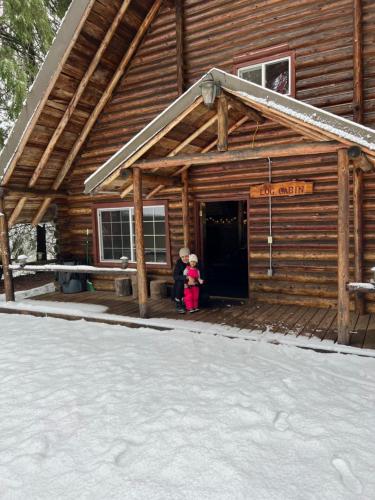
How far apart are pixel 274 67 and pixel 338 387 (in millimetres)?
7067

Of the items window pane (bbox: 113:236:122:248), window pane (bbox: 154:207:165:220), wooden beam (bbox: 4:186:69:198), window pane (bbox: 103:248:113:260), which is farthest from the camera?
window pane (bbox: 103:248:113:260)

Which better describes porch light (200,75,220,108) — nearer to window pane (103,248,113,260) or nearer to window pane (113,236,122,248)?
window pane (113,236,122,248)

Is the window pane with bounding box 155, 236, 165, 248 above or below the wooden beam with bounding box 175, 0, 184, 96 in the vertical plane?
below

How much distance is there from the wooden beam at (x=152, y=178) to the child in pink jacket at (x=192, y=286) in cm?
187

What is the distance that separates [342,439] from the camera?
3.61 meters

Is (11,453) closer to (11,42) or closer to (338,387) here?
(338,387)

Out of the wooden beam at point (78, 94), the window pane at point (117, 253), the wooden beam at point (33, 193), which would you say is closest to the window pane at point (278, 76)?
the wooden beam at point (78, 94)

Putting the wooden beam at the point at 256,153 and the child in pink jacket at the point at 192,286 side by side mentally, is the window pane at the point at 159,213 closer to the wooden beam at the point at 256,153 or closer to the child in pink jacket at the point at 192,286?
the child in pink jacket at the point at 192,286

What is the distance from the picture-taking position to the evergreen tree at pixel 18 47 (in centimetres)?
1178

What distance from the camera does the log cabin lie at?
630 centimetres

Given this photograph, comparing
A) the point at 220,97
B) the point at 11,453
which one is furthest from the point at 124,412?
the point at 220,97

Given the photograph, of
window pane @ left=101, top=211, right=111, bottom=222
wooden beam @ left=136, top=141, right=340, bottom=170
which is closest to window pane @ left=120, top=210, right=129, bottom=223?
window pane @ left=101, top=211, right=111, bottom=222

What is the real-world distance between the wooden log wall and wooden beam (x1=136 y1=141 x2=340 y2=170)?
2086mm

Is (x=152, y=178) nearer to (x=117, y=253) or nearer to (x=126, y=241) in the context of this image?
(x=126, y=241)
